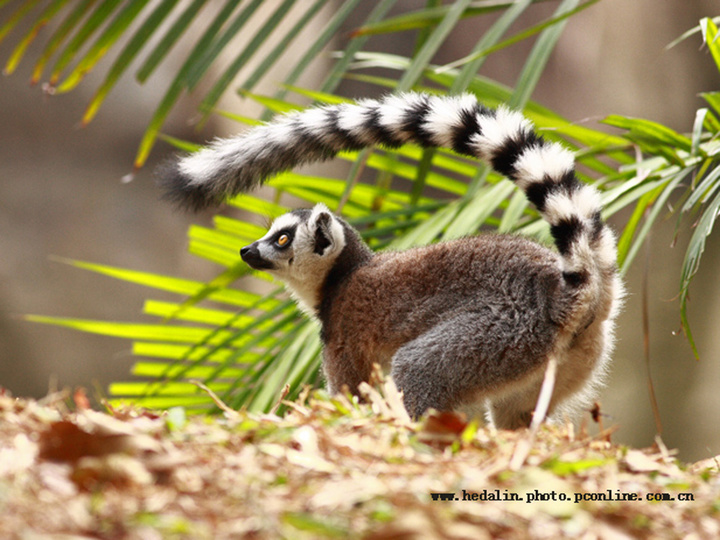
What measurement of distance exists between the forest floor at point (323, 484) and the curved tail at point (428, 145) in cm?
81

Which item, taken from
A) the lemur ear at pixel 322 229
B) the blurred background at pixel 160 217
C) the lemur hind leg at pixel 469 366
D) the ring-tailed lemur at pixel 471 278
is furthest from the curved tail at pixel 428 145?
the blurred background at pixel 160 217

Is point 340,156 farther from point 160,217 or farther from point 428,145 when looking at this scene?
point 160,217

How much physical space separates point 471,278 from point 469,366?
297 mm

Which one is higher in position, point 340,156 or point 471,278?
point 340,156

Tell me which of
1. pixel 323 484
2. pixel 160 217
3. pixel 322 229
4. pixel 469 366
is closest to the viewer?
pixel 323 484

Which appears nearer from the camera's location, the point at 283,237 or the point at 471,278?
the point at 471,278

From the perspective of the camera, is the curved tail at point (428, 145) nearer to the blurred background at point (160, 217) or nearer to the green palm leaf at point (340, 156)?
the green palm leaf at point (340, 156)

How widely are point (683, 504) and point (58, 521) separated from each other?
0.96 meters

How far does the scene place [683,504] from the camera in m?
1.17

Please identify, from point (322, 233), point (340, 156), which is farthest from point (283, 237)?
point (340, 156)

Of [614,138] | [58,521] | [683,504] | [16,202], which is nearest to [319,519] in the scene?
[58,521]

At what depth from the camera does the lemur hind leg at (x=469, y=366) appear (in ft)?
6.73

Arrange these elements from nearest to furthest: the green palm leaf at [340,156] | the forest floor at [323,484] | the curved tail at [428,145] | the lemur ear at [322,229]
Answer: the forest floor at [323,484] → the curved tail at [428,145] → the green palm leaf at [340,156] → the lemur ear at [322,229]

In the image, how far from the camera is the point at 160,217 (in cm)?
721
